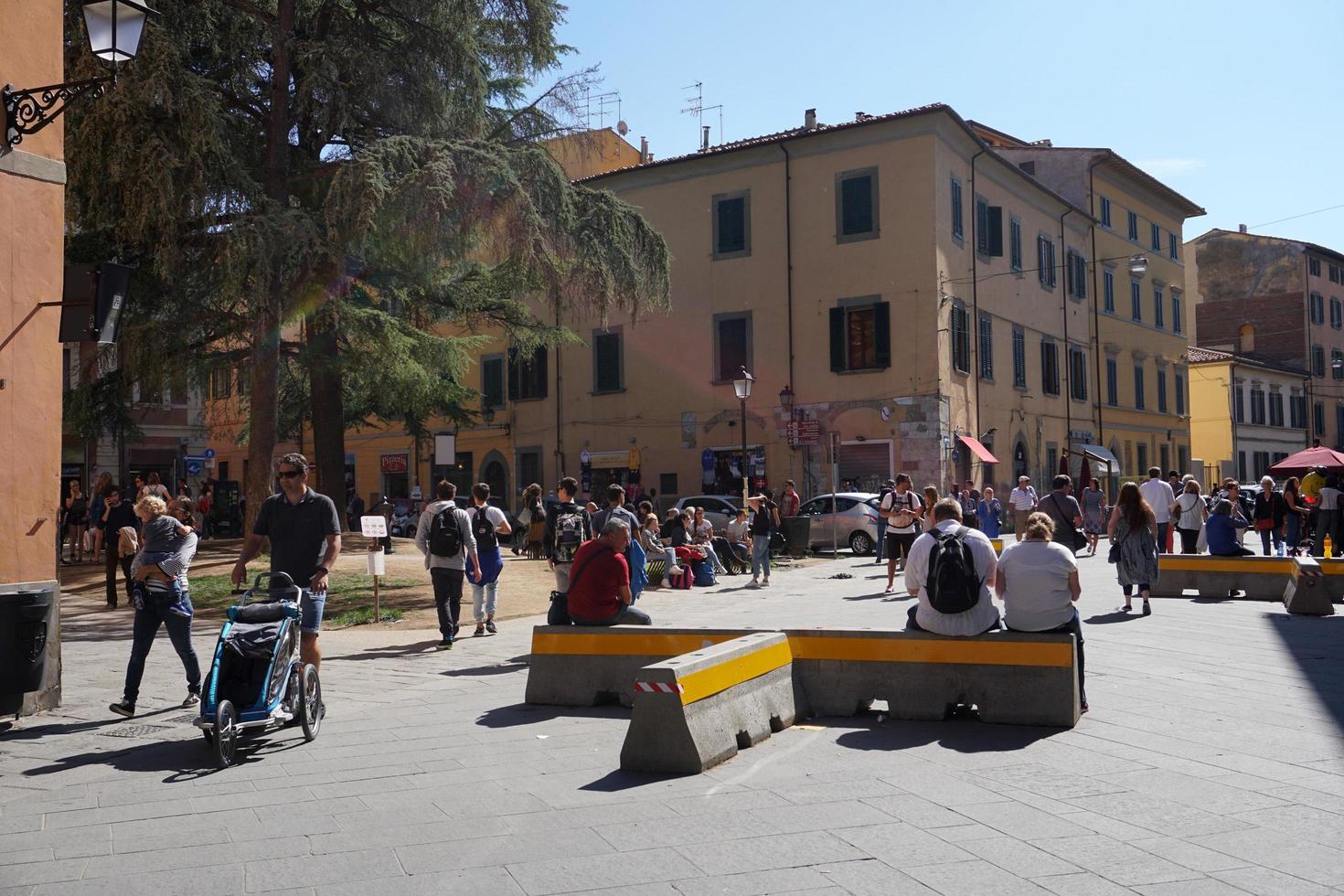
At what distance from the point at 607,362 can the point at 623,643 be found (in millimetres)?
30481

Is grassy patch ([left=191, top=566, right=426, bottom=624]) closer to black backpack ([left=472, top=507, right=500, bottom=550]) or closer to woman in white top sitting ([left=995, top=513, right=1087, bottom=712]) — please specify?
black backpack ([left=472, top=507, right=500, bottom=550])

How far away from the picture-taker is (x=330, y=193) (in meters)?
18.1

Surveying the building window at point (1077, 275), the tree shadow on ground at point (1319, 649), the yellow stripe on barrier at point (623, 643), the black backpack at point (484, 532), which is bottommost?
the tree shadow on ground at point (1319, 649)

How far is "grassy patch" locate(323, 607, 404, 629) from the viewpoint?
1547 centimetres

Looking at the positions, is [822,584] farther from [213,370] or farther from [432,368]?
[213,370]

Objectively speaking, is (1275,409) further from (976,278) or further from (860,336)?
(860,336)

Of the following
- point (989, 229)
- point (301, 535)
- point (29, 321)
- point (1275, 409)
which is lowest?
point (301, 535)

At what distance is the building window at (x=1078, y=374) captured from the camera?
43.1m

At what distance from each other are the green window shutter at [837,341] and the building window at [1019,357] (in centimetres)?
715

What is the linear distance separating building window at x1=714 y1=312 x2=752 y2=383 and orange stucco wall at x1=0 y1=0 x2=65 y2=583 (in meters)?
27.1

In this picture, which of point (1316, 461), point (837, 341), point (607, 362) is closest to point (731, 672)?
point (1316, 461)

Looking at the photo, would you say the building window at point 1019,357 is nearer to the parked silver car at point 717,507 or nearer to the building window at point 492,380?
the parked silver car at point 717,507

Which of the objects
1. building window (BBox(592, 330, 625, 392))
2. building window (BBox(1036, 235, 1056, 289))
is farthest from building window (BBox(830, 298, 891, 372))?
building window (BBox(1036, 235, 1056, 289))

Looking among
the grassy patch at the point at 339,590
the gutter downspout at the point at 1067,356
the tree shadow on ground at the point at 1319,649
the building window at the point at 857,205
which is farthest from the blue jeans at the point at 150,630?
the gutter downspout at the point at 1067,356
